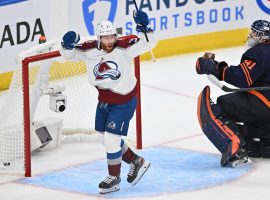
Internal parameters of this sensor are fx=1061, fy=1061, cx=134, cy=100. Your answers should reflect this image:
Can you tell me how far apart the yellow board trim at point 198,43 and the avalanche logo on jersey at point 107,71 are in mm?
4229

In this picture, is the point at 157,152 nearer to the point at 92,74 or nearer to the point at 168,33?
the point at 92,74

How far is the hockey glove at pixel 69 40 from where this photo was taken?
6.68 meters

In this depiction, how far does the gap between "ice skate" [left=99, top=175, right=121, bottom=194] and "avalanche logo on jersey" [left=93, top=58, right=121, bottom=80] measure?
25.3 inches

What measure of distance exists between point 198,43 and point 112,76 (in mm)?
4807

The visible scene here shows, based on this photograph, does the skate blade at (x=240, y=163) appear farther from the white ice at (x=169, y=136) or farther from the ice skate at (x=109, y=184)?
the ice skate at (x=109, y=184)

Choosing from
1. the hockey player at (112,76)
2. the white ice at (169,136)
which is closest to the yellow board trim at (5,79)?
the white ice at (169,136)

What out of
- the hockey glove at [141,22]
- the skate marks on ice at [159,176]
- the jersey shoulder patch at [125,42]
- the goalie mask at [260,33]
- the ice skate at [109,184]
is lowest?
the skate marks on ice at [159,176]

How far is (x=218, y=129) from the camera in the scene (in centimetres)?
738

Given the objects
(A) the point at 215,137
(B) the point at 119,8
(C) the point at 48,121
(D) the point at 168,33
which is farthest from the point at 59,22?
(A) the point at 215,137

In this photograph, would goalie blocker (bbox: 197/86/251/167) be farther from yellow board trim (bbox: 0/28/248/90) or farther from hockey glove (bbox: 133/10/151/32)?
yellow board trim (bbox: 0/28/248/90)

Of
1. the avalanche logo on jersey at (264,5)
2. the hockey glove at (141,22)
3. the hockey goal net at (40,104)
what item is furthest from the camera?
the avalanche logo on jersey at (264,5)

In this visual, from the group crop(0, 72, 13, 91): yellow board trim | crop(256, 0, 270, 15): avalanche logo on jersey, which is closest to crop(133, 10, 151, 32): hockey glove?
crop(0, 72, 13, 91): yellow board trim

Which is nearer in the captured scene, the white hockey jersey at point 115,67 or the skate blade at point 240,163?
the white hockey jersey at point 115,67

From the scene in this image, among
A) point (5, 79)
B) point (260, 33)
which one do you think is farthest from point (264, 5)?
point (260, 33)
